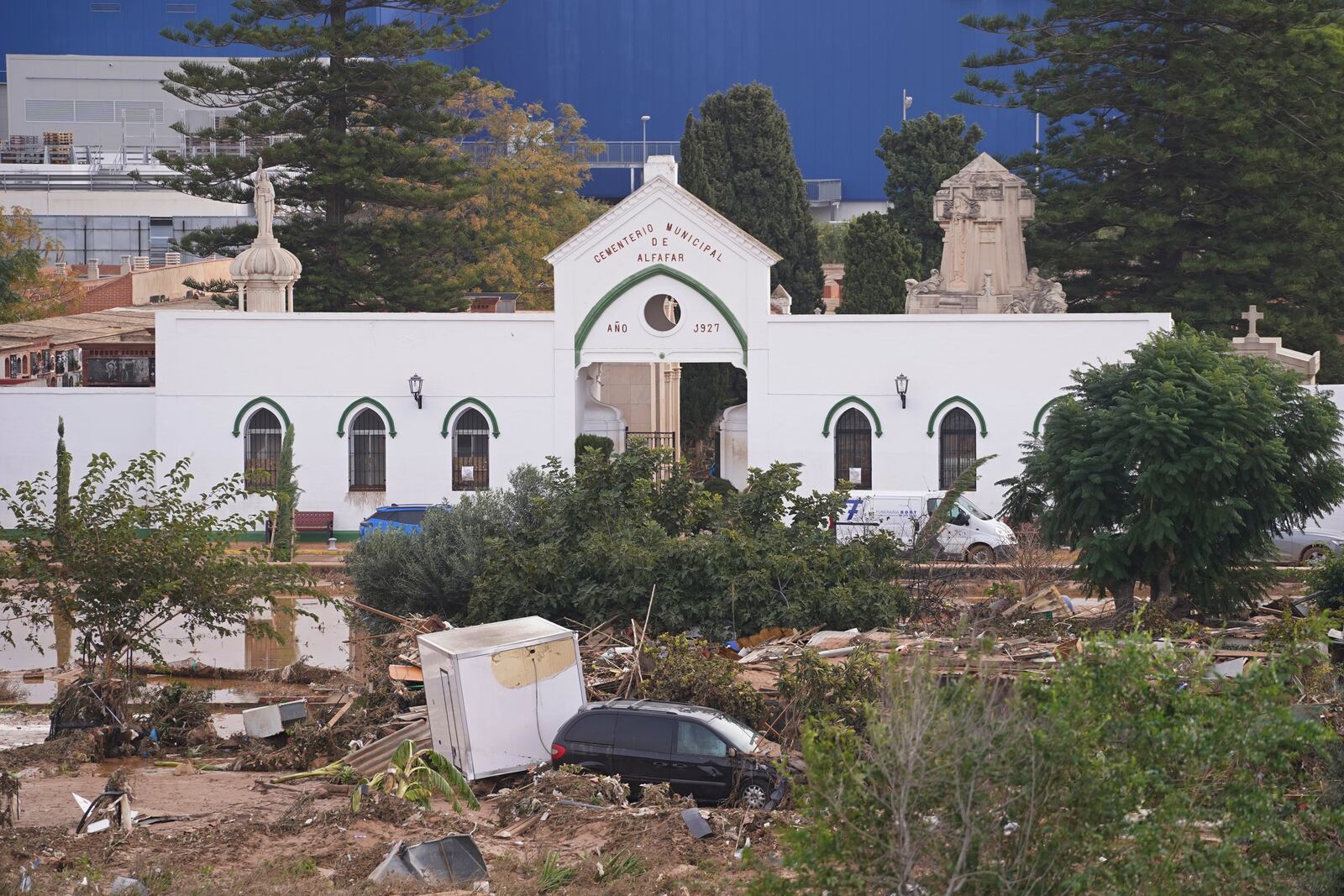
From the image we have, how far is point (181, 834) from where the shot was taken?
1413cm

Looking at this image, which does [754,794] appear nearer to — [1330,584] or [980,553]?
[1330,584]

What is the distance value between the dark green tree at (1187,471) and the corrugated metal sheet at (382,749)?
28.1 feet

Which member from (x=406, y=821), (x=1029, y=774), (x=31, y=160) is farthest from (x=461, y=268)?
(x=1029, y=774)

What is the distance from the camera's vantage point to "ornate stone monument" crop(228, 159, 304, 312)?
111ft

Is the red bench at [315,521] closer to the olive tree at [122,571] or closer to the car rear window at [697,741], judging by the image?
the olive tree at [122,571]

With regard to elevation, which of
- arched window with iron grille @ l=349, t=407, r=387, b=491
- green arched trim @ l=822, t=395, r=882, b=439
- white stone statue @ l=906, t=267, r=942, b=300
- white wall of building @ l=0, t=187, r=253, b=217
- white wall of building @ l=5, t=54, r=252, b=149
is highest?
white wall of building @ l=5, t=54, r=252, b=149

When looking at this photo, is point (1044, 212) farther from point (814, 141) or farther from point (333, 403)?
point (814, 141)

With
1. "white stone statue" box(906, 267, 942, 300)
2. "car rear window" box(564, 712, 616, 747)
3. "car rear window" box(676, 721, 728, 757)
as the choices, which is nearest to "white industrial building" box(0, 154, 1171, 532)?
"white stone statue" box(906, 267, 942, 300)

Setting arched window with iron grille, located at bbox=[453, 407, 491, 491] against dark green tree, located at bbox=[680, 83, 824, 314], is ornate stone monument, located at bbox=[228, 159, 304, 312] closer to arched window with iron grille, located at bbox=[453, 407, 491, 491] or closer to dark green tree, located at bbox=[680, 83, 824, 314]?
arched window with iron grille, located at bbox=[453, 407, 491, 491]

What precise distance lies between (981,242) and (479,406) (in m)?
11.5

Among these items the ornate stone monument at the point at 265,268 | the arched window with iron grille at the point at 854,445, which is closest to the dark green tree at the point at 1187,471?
the arched window with iron grille at the point at 854,445

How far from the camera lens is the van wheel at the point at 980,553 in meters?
28.8

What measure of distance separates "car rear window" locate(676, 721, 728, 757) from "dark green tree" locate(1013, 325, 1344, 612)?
7431 millimetres

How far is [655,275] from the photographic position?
32062 millimetres
